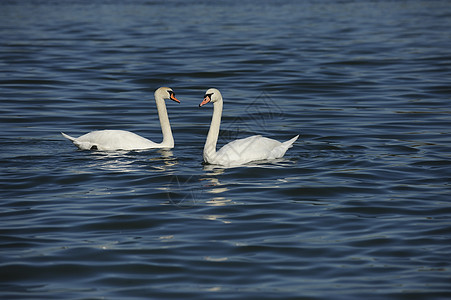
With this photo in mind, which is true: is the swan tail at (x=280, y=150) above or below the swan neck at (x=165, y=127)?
below

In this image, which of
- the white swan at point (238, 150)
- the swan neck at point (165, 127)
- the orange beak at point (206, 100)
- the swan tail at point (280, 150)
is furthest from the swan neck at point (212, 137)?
the swan neck at point (165, 127)

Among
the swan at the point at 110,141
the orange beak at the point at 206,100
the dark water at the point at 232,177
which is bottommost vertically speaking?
the dark water at the point at 232,177

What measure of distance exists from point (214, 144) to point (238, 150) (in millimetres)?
465

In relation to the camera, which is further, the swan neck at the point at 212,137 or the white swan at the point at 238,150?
the swan neck at the point at 212,137

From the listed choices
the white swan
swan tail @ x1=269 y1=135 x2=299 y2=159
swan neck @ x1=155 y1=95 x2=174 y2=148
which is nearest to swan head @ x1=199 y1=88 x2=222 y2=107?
the white swan

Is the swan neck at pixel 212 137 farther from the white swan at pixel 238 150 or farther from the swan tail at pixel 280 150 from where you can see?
the swan tail at pixel 280 150

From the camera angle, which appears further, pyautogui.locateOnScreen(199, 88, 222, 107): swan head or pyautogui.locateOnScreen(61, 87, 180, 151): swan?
pyautogui.locateOnScreen(61, 87, 180, 151): swan

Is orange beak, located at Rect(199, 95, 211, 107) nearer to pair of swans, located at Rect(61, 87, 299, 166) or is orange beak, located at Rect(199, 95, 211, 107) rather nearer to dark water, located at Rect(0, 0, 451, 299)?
pair of swans, located at Rect(61, 87, 299, 166)

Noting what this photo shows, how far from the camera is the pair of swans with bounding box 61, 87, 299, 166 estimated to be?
1041cm

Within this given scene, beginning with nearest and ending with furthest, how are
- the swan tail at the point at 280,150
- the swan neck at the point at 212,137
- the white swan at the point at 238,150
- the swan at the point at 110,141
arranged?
the white swan at the point at 238,150
the swan neck at the point at 212,137
the swan tail at the point at 280,150
the swan at the point at 110,141

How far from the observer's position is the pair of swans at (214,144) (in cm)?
1041

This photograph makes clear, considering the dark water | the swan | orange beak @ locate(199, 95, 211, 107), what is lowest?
the dark water

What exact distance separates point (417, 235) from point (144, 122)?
25.4 ft

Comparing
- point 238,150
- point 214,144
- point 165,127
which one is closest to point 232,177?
point 238,150
